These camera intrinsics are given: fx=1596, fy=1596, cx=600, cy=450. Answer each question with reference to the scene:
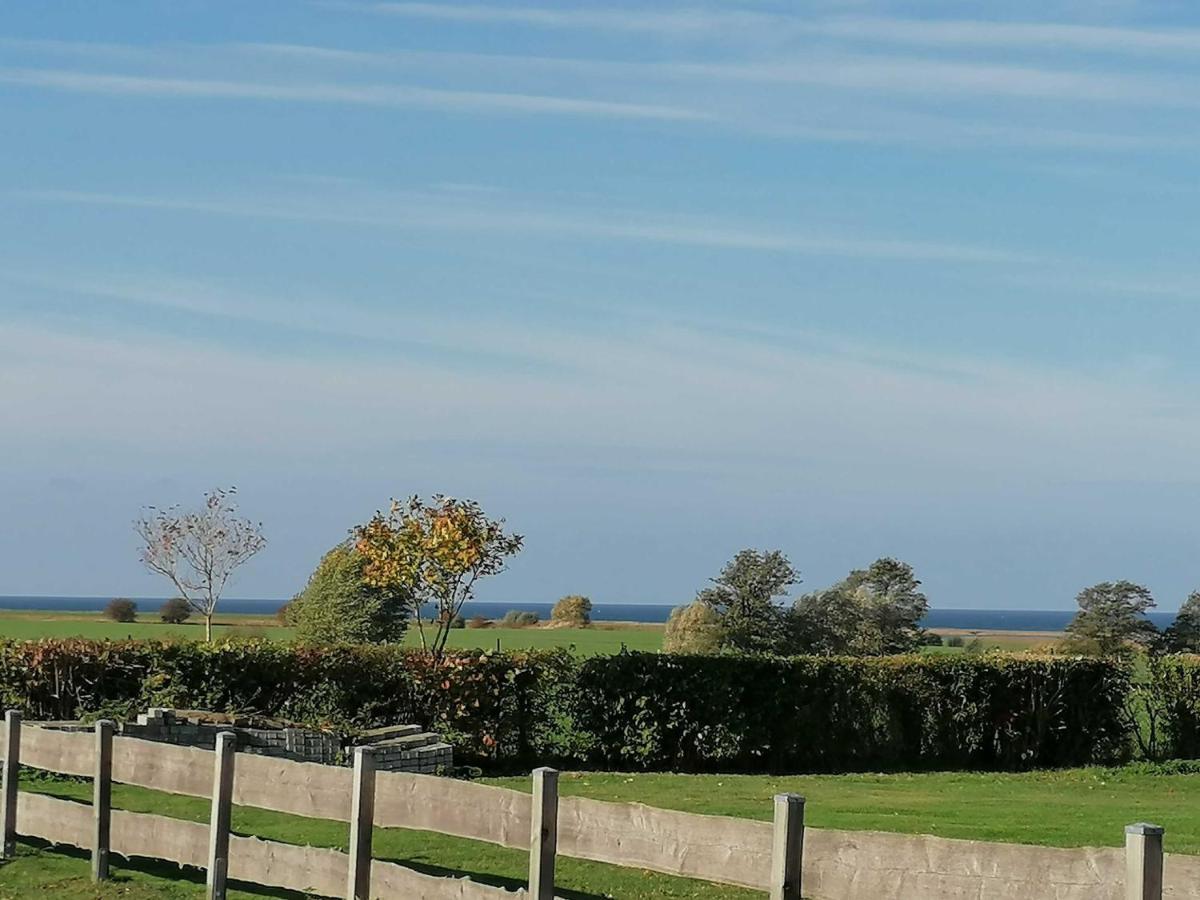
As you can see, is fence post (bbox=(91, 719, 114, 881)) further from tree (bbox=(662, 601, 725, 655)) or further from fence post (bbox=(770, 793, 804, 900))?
tree (bbox=(662, 601, 725, 655))

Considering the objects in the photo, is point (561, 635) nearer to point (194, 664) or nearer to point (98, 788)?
point (194, 664)

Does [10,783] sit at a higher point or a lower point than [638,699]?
lower

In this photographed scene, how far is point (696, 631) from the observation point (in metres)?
42.1

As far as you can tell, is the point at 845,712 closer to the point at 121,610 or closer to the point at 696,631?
the point at 696,631

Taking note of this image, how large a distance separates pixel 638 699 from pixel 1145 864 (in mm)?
17011

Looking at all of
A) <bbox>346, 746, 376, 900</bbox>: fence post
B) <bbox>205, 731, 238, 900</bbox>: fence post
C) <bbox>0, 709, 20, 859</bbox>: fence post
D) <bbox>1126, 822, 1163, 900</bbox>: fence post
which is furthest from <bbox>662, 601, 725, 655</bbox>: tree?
<bbox>1126, 822, 1163, 900</bbox>: fence post

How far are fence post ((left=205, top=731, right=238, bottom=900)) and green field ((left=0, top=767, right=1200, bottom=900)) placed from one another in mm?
466

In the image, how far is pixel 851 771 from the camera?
80.1 ft

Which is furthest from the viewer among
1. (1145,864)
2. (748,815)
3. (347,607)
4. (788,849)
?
(347,607)

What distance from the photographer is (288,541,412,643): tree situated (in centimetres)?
3819

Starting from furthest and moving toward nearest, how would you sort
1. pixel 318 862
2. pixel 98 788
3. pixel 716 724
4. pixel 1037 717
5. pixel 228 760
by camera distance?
pixel 1037 717
pixel 716 724
pixel 98 788
pixel 228 760
pixel 318 862

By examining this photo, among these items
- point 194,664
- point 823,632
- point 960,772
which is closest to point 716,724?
point 960,772

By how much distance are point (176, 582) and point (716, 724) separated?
23.2m

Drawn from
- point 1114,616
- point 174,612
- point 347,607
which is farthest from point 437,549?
point 174,612
